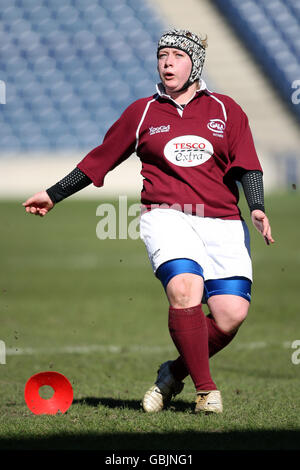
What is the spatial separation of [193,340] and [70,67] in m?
16.7

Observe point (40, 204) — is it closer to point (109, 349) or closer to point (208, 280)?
point (208, 280)

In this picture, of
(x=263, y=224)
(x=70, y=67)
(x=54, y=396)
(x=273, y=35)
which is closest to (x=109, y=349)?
(x=54, y=396)

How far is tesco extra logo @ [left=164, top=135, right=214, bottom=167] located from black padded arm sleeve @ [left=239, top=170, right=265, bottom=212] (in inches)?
9.1

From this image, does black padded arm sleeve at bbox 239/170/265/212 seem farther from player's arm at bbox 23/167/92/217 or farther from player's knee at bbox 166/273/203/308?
player's arm at bbox 23/167/92/217

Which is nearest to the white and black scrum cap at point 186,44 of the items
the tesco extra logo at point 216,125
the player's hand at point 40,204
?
the tesco extra logo at point 216,125

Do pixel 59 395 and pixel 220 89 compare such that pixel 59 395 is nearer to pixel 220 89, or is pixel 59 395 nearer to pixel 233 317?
pixel 233 317

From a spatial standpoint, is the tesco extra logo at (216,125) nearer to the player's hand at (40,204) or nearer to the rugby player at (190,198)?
the rugby player at (190,198)

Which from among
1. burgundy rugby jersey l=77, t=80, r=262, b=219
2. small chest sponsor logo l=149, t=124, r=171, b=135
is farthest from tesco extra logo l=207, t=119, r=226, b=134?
small chest sponsor logo l=149, t=124, r=171, b=135

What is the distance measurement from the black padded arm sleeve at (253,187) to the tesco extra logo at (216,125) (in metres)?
0.24

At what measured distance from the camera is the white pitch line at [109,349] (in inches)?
242

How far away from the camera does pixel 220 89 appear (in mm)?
18828

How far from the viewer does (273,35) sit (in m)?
17.9

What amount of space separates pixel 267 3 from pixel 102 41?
4004 mm
